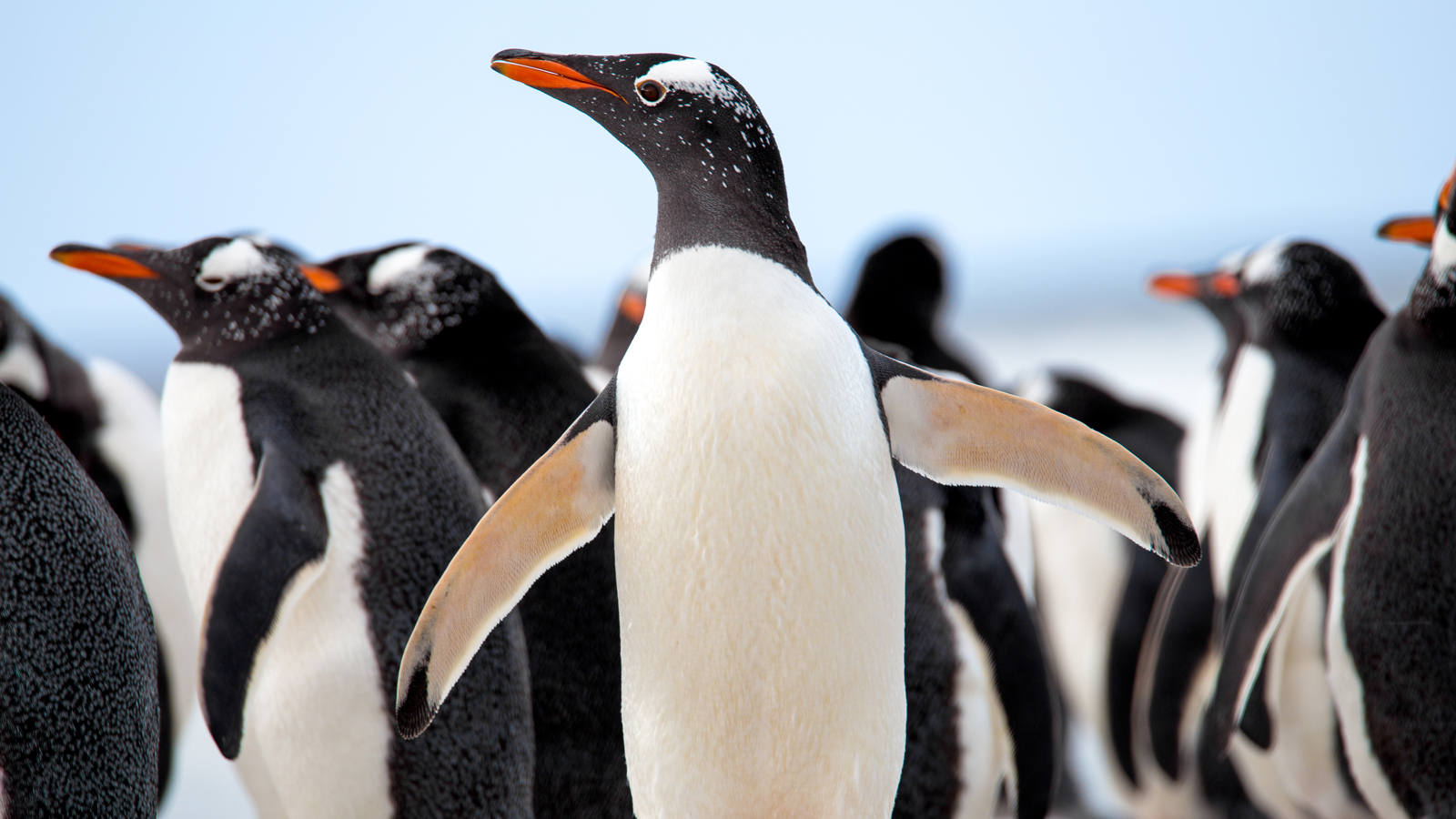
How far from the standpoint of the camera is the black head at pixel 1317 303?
2.03m

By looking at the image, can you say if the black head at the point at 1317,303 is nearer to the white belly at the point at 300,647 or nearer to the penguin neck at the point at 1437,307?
the penguin neck at the point at 1437,307

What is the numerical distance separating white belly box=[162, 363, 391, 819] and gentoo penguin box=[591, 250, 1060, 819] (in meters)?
0.65

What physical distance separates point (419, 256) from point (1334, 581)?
1.29m

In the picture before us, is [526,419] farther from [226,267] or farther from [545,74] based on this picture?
[545,74]

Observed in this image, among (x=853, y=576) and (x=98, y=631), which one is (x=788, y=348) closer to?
(x=853, y=576)

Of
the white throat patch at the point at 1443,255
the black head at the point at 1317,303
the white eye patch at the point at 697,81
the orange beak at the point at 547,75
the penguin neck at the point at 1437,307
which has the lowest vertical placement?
the black head at the point at 1317,303

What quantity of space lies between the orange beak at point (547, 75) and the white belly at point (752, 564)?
0.20 meters

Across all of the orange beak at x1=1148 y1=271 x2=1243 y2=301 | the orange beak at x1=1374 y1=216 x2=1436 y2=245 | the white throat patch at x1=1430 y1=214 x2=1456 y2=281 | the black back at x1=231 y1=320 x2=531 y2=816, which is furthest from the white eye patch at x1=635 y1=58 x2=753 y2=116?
the orange beak at x1=1148 y1=271 x2=1243 y2=301

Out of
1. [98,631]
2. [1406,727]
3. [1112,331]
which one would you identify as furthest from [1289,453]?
[1112,331]

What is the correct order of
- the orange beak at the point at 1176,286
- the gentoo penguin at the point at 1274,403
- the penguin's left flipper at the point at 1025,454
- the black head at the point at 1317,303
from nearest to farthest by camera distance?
the penguin's left flipper at the point at 1025,454 < the gentoo penguin at the point at 1274,403 < the black head at the point at 1317,303 < the orange beak at the point at 1176,286

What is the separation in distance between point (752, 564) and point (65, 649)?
0.59m

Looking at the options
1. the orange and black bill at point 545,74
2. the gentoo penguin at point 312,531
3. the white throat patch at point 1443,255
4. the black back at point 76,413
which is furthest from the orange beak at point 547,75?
the black back at point 76,413

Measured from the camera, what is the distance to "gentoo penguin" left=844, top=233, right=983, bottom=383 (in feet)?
9.05

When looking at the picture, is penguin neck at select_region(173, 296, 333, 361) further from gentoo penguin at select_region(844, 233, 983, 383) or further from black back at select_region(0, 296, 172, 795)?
gentoo penguin at select_region(844, 233, 983, 383)
